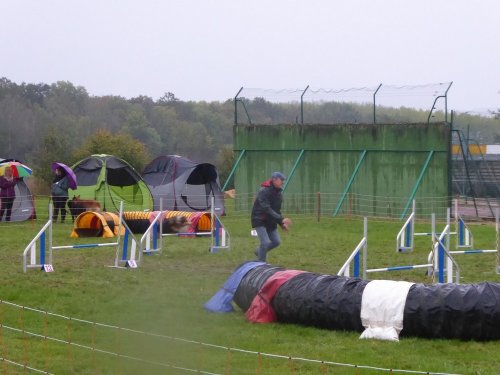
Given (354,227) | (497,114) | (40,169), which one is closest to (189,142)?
(40,169)

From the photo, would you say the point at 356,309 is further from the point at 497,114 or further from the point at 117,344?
the point at 497,114

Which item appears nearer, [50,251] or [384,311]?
[384,311]

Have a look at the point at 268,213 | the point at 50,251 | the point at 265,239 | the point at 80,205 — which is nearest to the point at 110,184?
the point at 80,205

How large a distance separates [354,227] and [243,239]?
3556mm

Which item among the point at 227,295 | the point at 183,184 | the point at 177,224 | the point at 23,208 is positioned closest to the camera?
the point at 227,295

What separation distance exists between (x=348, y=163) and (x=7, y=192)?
919 cm

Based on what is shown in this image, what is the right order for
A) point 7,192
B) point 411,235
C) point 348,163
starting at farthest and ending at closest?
point 348,163 → point 7,192 → point 411,235

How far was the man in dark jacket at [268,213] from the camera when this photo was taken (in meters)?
12.3

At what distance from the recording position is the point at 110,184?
24.0m

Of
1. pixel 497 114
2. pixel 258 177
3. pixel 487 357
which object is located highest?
pixel 497 114

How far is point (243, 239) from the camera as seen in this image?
18031mm

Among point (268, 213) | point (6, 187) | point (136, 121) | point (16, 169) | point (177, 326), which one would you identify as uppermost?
point (136, 121)

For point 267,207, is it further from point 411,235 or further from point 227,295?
point 411,235

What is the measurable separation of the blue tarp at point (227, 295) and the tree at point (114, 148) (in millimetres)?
25420
